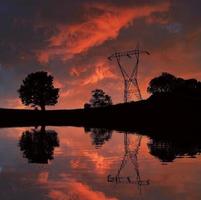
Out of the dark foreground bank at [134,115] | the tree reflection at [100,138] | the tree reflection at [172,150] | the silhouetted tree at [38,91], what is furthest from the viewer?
the silhouetted tree at [38,91]

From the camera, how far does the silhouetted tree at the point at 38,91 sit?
165 m

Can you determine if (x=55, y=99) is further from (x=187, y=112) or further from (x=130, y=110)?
(x=187, y=112)

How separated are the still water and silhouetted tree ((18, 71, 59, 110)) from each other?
127752mm

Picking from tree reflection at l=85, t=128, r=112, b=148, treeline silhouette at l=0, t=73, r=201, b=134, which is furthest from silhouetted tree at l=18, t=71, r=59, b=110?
tree reflection at l=85, t=128, r=112, b=148

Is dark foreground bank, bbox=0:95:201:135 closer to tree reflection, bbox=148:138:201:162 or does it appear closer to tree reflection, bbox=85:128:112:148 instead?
tree reflection, bbox=85:128:112:148

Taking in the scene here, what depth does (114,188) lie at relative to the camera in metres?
20.3

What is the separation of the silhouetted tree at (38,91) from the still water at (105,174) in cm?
12775

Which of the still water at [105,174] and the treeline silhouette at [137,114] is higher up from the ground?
the treeline silhouette at [137,114]

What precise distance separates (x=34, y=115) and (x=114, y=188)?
13071 centimetres

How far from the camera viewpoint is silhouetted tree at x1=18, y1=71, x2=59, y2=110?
165 meters

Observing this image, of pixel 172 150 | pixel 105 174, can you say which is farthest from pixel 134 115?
pixel 105 174

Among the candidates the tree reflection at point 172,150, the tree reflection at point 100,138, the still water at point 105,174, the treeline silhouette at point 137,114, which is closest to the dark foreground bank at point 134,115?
the treeline silhouette at point 137,114

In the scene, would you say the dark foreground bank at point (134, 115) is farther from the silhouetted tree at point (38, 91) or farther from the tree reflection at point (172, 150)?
the tree reflection at point (172, 150)

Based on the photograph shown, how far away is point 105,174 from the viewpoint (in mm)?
25031
